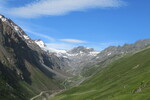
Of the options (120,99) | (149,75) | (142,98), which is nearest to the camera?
(142,98)

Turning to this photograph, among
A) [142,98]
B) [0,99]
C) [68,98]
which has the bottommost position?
[142,98]

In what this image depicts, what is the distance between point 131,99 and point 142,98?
4.38 metres

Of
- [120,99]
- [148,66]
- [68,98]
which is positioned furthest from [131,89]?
[148,66]

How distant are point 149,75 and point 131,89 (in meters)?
17.1

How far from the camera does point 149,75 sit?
119875mm

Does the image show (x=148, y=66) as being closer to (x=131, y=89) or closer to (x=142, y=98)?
(x=131, y=89)

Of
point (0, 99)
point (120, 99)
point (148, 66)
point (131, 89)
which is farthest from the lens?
point (0, 99)

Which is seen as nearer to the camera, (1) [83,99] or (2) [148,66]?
(1) [83,99]

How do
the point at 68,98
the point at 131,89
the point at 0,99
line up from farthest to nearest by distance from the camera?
the point at 0,99 < the point at 68,98 < the point at 131,89

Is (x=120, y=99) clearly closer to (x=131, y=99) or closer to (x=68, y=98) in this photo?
(x=131, y=99)

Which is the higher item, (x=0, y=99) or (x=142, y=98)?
(x=0, y=99)

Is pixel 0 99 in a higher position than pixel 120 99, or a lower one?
higher

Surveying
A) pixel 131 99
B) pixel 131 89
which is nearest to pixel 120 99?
pixel 131 99

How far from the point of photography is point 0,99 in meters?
200
